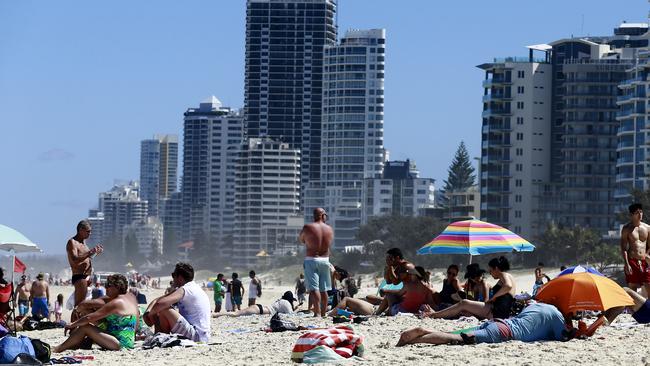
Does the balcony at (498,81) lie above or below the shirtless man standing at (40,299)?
above

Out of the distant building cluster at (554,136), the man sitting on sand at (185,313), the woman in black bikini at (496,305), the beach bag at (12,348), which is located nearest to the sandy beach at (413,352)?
the man sitting on sand at (185,313)

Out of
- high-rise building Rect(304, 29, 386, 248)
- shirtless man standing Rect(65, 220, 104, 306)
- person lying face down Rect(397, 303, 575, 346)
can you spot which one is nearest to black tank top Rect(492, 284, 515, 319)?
Result: person lying face down Rect(397, 303, 575, 346)

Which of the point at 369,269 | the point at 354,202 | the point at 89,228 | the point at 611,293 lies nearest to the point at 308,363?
the point at 611,293

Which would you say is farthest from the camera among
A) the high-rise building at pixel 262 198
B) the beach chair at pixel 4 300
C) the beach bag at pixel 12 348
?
the high-rise building at pixel 262 198

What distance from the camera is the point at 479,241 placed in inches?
755

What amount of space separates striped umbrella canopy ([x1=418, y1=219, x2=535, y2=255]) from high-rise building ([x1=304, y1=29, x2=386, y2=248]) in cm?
16065

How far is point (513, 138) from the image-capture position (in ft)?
356

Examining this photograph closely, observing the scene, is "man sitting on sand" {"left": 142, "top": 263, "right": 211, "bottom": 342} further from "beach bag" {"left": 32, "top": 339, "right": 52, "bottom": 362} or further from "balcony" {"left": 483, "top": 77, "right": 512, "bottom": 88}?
"balcony" {"left": 483, "top": 77, "right": 512, "bottom": 88}

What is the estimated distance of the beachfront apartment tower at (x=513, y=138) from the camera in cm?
10781

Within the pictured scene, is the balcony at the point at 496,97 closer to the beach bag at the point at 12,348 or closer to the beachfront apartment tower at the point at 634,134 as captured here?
the beachfront apartment tower at the point at 634,134

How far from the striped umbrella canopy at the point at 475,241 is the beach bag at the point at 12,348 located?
8317 millimetres

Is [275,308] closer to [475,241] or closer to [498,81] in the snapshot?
[475,241]

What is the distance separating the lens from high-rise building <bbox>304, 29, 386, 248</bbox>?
7259 inches

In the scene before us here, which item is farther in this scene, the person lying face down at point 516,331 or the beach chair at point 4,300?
the beach chair at point 4,300
